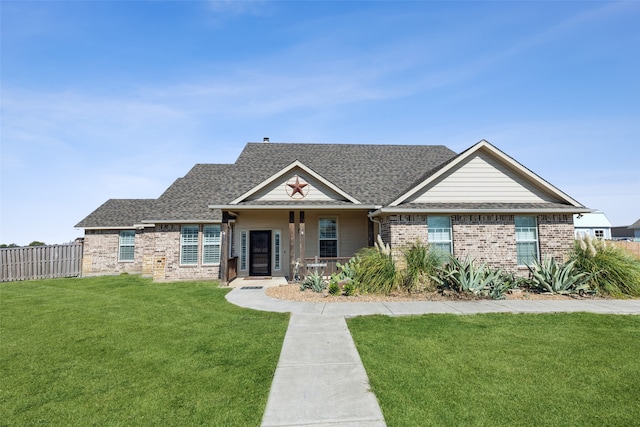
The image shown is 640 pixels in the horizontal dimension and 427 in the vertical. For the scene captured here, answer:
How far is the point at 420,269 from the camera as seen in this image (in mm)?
10539

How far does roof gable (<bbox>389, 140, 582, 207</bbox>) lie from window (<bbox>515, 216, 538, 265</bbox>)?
0.92 meters

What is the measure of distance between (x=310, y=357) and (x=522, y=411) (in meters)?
3.09

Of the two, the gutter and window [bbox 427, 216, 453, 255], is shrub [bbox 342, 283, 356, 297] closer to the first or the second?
the gutter

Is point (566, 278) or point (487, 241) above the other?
point (487, 241)

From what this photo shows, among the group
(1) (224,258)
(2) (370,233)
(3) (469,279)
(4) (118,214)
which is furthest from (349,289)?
(4) (118,214)

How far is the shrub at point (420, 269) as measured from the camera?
1041 centimetres

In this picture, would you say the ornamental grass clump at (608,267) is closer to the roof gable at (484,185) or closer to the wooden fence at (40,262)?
the roof gable at (484,185)

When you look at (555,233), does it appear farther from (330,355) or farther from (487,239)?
(330,355)

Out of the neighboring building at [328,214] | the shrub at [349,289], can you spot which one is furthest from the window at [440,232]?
the shrub at [349,289]

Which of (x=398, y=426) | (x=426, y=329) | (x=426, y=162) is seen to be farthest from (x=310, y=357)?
(x=426, y=162)

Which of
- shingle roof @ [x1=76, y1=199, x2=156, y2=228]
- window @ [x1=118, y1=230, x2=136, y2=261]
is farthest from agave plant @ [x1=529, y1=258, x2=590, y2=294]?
window @ [x1=118, y1=230, x2=136, y2=261]

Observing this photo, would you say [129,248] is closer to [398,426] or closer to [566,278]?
[398,426]

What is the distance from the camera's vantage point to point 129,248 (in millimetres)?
19312

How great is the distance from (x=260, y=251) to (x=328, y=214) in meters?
4.13
